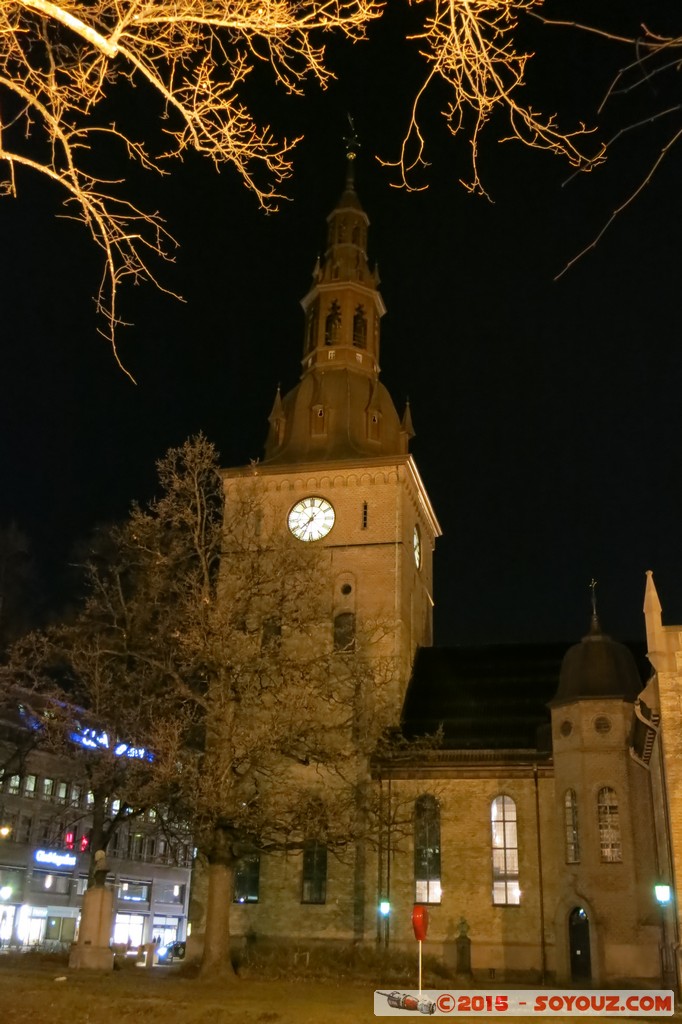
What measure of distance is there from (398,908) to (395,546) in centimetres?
1359

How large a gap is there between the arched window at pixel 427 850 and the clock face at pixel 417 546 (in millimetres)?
11101

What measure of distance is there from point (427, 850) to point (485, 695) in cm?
698

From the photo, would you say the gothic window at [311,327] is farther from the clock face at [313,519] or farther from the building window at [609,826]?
the building window at [609,826]

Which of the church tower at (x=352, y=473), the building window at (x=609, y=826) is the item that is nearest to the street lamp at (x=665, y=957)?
the building window at (x=609, y=826)

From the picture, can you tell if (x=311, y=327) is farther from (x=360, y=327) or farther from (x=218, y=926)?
(x=218, y=926)

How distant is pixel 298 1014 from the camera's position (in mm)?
→ 15031

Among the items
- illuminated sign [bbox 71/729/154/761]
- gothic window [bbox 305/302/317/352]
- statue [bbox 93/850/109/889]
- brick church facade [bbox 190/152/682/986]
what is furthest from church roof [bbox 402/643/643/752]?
gothic window [bbox 305/302/317/352]

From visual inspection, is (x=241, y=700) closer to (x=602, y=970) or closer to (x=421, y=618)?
(x=602, y=970)

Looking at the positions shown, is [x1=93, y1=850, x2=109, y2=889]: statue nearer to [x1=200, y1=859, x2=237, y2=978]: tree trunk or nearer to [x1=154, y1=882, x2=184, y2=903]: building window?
[x1=200, y1=859, x2=237, y2=978]: tree trunk

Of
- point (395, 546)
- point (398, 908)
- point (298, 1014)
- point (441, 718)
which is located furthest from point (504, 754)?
point (298, 1014)

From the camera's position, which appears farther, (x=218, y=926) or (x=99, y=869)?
(x=99, y=869)

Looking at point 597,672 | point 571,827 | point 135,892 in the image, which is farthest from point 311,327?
point 135,892

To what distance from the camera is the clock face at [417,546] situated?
1652 inches

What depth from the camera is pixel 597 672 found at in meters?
33.2
